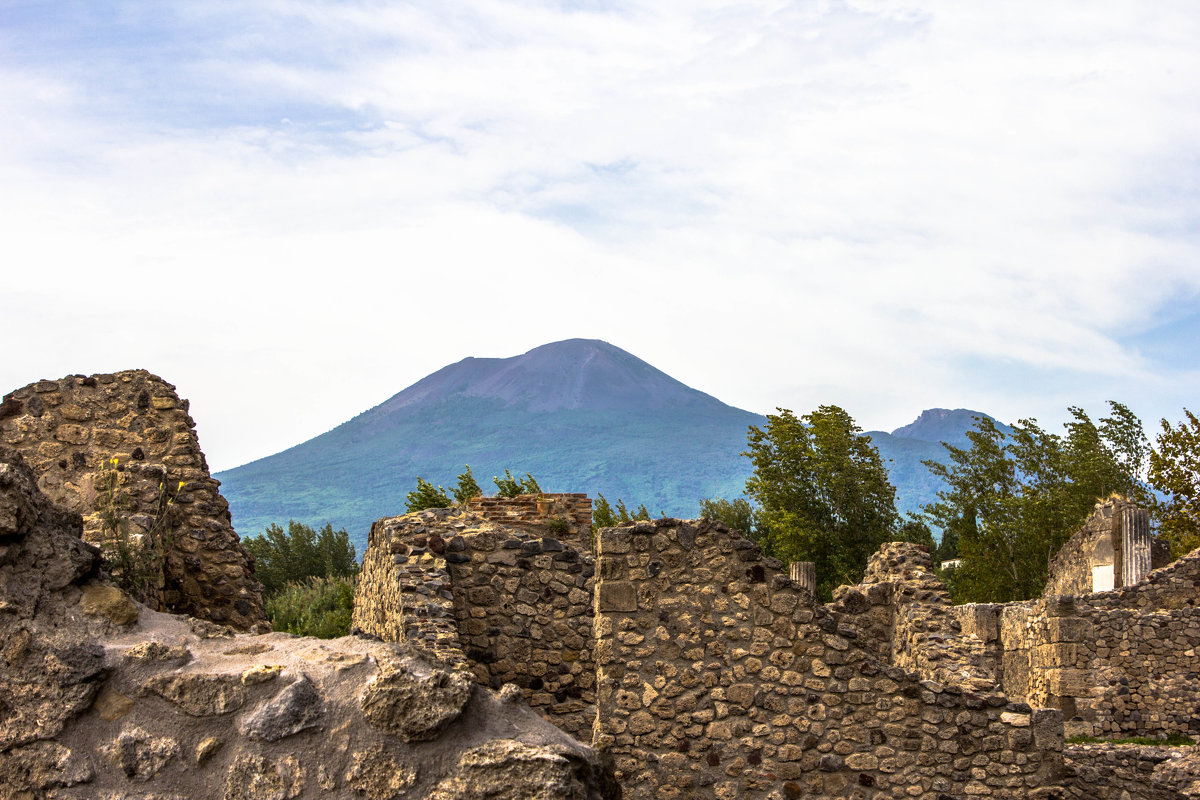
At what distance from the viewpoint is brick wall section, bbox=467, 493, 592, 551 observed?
1547 cm

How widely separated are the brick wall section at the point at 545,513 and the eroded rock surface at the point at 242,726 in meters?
10.6

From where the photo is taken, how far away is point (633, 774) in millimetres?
9398

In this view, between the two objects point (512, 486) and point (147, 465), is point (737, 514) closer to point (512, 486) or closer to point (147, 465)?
point (512, 486)

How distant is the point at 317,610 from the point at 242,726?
2581cm

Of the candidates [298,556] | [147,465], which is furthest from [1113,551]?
[298,556]

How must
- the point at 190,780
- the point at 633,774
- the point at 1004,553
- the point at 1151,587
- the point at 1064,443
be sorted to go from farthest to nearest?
the point at 1064,443, the point at 1004,553, the point at 1151,587, the point at 633,774, the point at 190,780

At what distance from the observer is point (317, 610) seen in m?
29.2

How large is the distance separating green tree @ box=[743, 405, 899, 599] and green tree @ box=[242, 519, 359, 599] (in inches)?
638

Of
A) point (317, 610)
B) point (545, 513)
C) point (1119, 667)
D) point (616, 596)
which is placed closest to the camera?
point (616, 596)

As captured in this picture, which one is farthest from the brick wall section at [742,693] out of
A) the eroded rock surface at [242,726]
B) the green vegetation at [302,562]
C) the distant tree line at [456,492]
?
the distant tree line at [456,492]

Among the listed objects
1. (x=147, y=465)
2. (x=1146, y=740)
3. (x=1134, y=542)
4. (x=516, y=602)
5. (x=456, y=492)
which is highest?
(x=456, y=492)

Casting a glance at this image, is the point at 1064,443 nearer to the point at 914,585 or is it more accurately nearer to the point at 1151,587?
the point at 1151,587

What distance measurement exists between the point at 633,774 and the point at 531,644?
3.33 metres

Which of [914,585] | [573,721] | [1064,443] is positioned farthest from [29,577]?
[1064,443]
